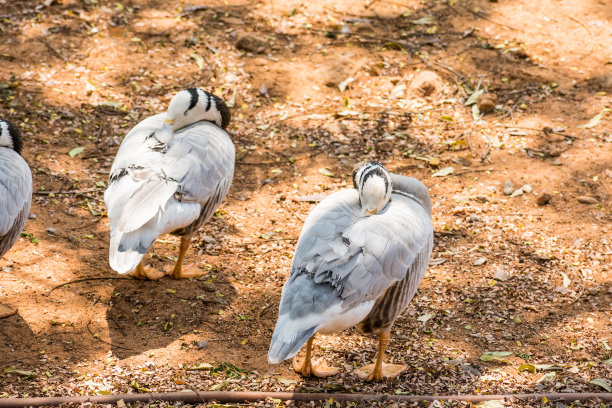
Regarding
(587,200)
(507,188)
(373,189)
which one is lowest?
(507,188)

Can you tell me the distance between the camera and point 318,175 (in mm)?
6844

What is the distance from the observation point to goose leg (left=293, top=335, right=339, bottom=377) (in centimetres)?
445

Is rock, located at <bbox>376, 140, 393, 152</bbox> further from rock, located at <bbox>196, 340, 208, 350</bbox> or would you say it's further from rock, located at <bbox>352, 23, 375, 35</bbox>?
rock, located at <bbox>196, 340, 208, 350</bbox>

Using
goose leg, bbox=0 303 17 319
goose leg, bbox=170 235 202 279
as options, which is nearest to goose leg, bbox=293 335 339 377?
goose leg, bbox=170 235 202 279

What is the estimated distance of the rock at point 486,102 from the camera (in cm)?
755

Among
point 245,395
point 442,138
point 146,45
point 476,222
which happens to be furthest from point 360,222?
point 146,45

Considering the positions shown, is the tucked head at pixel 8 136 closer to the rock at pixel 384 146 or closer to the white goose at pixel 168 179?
the white goose at pixel 168 179

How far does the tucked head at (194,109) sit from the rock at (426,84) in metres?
2.76

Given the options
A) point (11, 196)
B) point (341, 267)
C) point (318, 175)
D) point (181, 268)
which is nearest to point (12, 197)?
point (11, 196)

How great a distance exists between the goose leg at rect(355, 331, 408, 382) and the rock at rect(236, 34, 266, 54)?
16.0 feet

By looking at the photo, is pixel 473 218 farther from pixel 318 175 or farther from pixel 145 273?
pixel 145 273

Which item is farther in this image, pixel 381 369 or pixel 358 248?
pixel 381 369

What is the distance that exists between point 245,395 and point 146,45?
18.2 feet

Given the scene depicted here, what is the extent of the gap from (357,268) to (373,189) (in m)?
0.62
